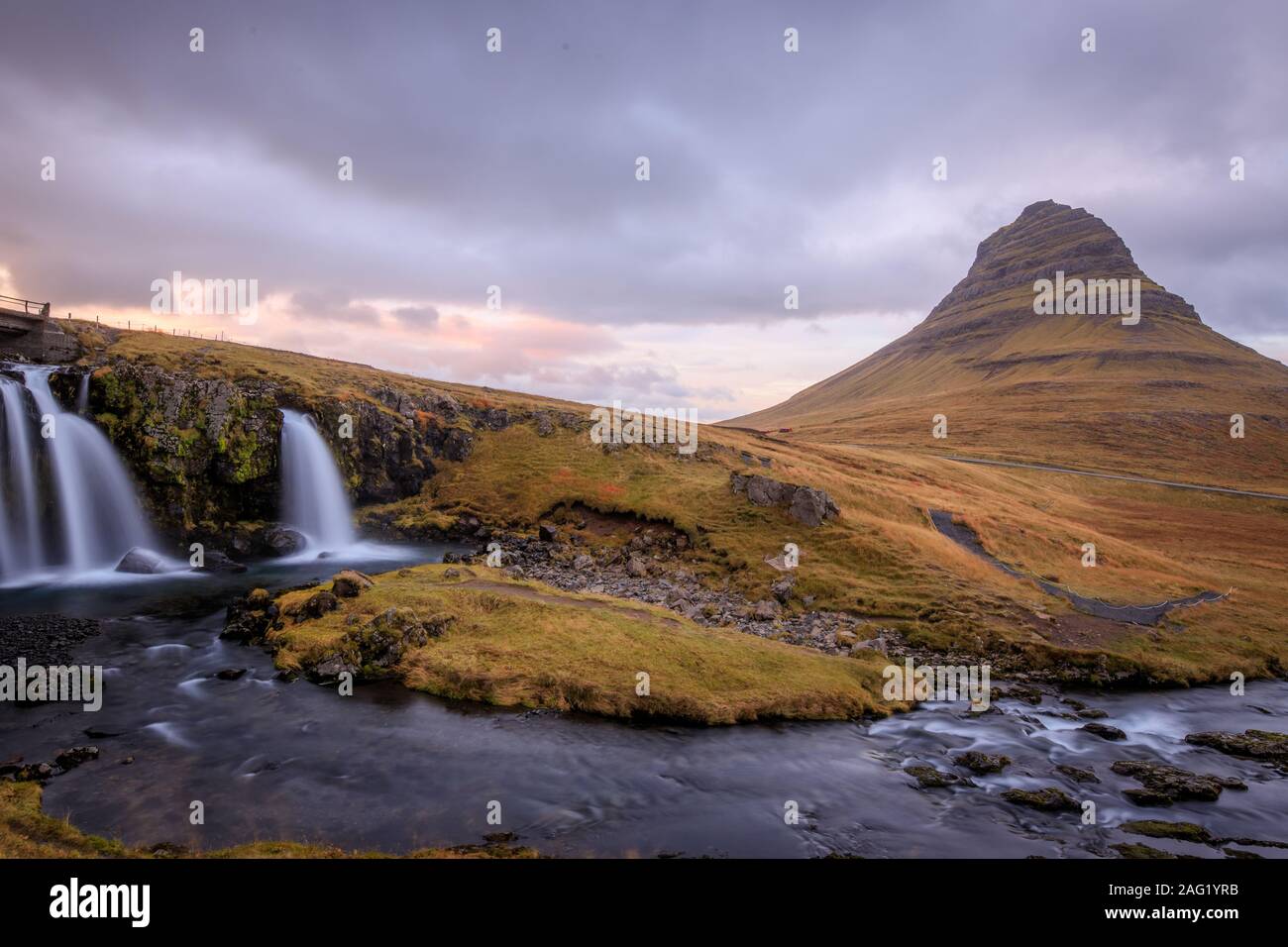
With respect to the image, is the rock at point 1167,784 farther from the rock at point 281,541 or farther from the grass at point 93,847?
the rock at point 281,541

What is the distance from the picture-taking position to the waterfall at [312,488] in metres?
58.2

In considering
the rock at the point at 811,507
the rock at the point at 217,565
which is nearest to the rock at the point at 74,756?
the rock at the point at 217,565

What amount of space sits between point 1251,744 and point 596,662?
28.5 metres

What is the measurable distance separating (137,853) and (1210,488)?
146 m

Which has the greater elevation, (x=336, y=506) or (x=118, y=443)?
(x=118, y=443)

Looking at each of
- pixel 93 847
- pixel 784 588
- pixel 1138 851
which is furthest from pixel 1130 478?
→ pixel 93 847

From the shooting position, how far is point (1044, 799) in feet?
72.3

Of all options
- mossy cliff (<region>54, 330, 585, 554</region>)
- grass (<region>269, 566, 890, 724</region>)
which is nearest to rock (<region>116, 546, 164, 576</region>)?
mossy cliff (<region>54, 330, 585, 554</region>)

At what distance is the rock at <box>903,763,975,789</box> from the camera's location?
23172mm

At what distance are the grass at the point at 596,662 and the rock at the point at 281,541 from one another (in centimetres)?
2036

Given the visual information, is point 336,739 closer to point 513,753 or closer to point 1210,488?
point 513,753

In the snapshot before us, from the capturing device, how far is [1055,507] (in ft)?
285

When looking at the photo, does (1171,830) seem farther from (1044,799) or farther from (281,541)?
(281,541)

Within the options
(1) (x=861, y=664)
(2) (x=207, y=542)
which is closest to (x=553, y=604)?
(1) (x=861, y=664)
